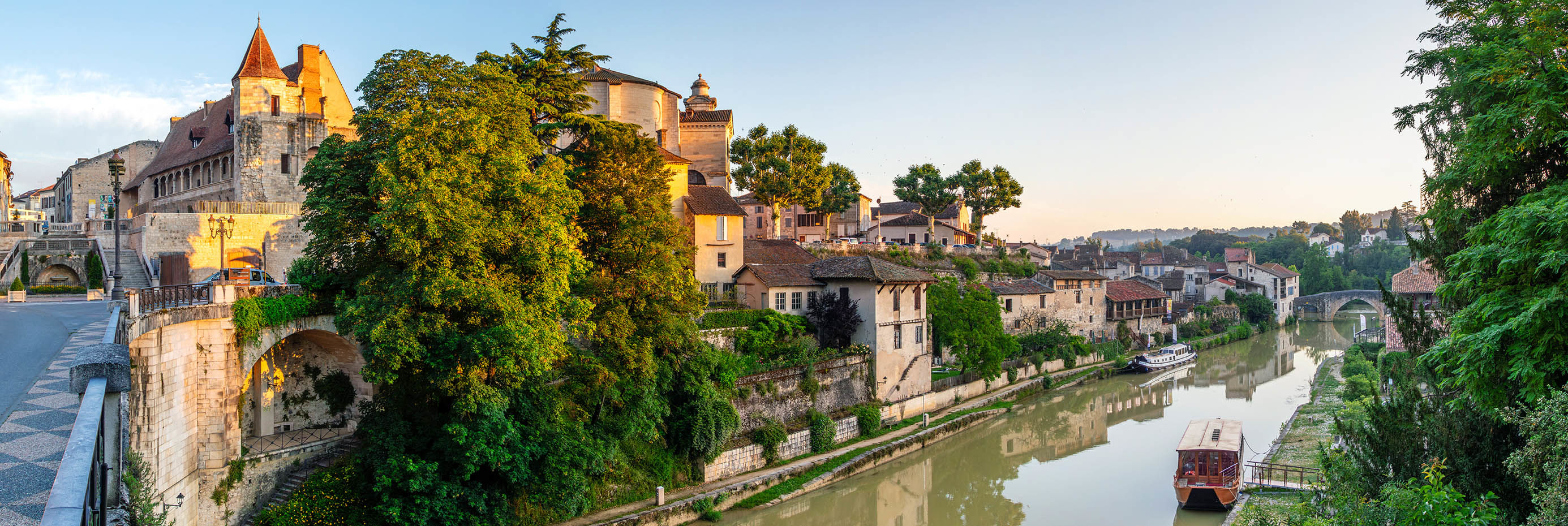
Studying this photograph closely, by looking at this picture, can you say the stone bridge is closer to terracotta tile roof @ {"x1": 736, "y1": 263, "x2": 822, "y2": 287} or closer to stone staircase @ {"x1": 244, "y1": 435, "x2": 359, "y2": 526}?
terracotta tile roof @ {"x1": 736, "y1": 263, "x2": 822, "y2": 287}

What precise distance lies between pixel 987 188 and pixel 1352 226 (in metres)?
112

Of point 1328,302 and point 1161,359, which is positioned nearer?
point 1161,359

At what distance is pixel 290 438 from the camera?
57.5 feet

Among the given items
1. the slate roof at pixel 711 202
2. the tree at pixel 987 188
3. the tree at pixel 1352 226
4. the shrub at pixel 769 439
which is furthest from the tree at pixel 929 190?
the tree at pixel 1352 226

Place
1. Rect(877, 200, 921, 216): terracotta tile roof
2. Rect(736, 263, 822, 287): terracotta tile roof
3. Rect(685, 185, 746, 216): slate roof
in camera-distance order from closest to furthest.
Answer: Rect(736, 263, 822, 287): terracotta tile roof < Rect(685, 185, 746, 216): slate roof < Rect(877, 200, 921, 216): terracotta tile roof

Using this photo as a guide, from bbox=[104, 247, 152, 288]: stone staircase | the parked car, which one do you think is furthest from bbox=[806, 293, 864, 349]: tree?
bbox=[104, 247, 152, 288]: stone staircase

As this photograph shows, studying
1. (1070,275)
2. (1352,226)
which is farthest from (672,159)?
(1352,226)

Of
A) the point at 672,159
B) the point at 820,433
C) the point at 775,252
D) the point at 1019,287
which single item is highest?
the point at 672,159

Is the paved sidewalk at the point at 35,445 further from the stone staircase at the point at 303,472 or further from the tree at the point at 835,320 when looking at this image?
the tree at the point at 835,320

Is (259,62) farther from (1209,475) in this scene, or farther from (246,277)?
(1209,475)

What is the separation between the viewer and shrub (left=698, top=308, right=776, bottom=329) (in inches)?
1014

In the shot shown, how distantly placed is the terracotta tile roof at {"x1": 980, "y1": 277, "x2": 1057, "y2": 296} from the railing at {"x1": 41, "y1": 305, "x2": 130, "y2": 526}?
37.1 metres

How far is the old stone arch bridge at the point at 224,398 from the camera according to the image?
13.9m

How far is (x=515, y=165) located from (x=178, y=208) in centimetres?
2223
